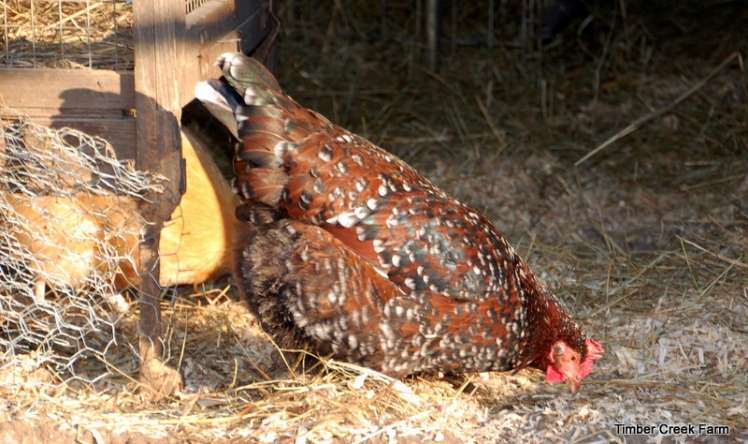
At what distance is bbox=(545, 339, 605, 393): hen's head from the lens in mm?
3940

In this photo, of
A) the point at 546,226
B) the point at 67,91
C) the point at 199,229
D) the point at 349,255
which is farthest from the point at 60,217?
the point at 546,226

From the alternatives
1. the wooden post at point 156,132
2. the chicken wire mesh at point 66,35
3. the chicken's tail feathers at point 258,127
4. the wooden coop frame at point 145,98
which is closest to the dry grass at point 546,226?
the wooden post at point 156,132

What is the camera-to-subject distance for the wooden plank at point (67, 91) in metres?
3.75

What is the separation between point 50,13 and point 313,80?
107 inches

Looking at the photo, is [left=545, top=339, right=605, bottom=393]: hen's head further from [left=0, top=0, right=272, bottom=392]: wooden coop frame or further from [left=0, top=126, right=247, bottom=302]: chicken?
[left=0, top=0, right=272, bottom=392]: wooden coop frame

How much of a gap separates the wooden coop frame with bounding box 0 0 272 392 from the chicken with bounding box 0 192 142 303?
0.39 ft

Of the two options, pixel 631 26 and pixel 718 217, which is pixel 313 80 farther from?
pixel 718 217

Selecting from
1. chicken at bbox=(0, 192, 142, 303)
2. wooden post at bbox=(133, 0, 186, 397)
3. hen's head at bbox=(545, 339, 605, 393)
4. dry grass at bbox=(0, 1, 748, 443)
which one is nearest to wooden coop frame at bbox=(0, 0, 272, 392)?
wooden post at bbox=(133, 0, 186, 397)

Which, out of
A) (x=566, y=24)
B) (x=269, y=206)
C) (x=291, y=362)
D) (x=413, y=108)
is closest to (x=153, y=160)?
(x=269, y=206)

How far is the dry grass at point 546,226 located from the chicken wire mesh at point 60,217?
346mm

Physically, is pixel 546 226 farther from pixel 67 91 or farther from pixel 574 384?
pixel 67 91

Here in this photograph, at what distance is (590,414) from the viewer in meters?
3.79

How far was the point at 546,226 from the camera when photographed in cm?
571

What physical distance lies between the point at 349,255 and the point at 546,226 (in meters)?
2.27
